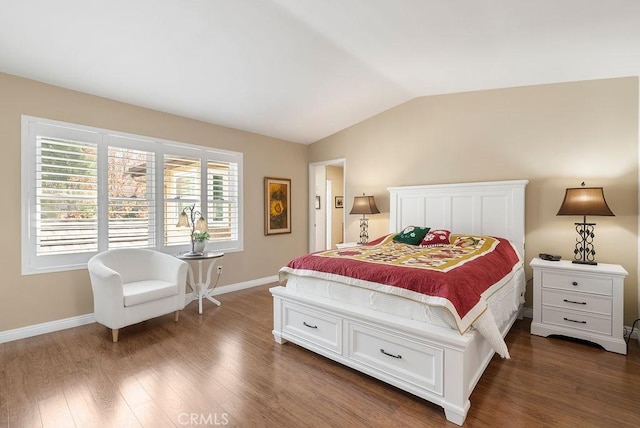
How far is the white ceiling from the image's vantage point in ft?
7.39

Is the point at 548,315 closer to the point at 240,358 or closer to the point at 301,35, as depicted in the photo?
the point at 240,358

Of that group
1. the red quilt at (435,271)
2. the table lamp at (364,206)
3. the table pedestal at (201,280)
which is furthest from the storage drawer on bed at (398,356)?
the table lamp at (364,206)

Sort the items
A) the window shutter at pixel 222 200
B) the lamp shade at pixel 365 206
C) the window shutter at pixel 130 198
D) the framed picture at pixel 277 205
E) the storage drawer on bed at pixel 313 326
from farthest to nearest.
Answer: the framed picture at pixel 277 205 → the lamp shade at pixel 365 206 → the window shutter at pixel 222 200 → the window shutter at pixel 130 198 → the storage drawer on bed at pixel 313 326

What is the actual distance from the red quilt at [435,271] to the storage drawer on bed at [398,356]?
11.1 inches

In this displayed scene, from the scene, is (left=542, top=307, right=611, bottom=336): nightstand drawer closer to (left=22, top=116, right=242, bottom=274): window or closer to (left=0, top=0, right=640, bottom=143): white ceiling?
(left=0, top=0, right=640, bottom=143): white ceiling

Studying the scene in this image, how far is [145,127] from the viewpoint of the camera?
378 centimetres

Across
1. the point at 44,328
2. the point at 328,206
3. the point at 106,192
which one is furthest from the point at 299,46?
the point at 328,206

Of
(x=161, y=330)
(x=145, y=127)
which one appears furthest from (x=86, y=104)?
(x=161, y=330)

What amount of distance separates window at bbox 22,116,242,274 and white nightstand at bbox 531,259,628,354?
3.95 meters

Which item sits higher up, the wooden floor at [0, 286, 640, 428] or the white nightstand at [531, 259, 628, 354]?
the white nightstand at [531, 259, 628, 354]

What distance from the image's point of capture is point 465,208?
3959 millimetres

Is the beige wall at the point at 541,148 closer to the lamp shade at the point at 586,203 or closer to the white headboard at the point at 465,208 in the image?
the white headboard at the point at 465,208

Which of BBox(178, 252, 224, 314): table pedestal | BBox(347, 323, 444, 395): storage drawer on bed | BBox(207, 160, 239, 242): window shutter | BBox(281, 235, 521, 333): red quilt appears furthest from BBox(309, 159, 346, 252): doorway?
BBox(347, 323, 444, 395): storage drawer on bed

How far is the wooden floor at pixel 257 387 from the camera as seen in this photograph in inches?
72.0
